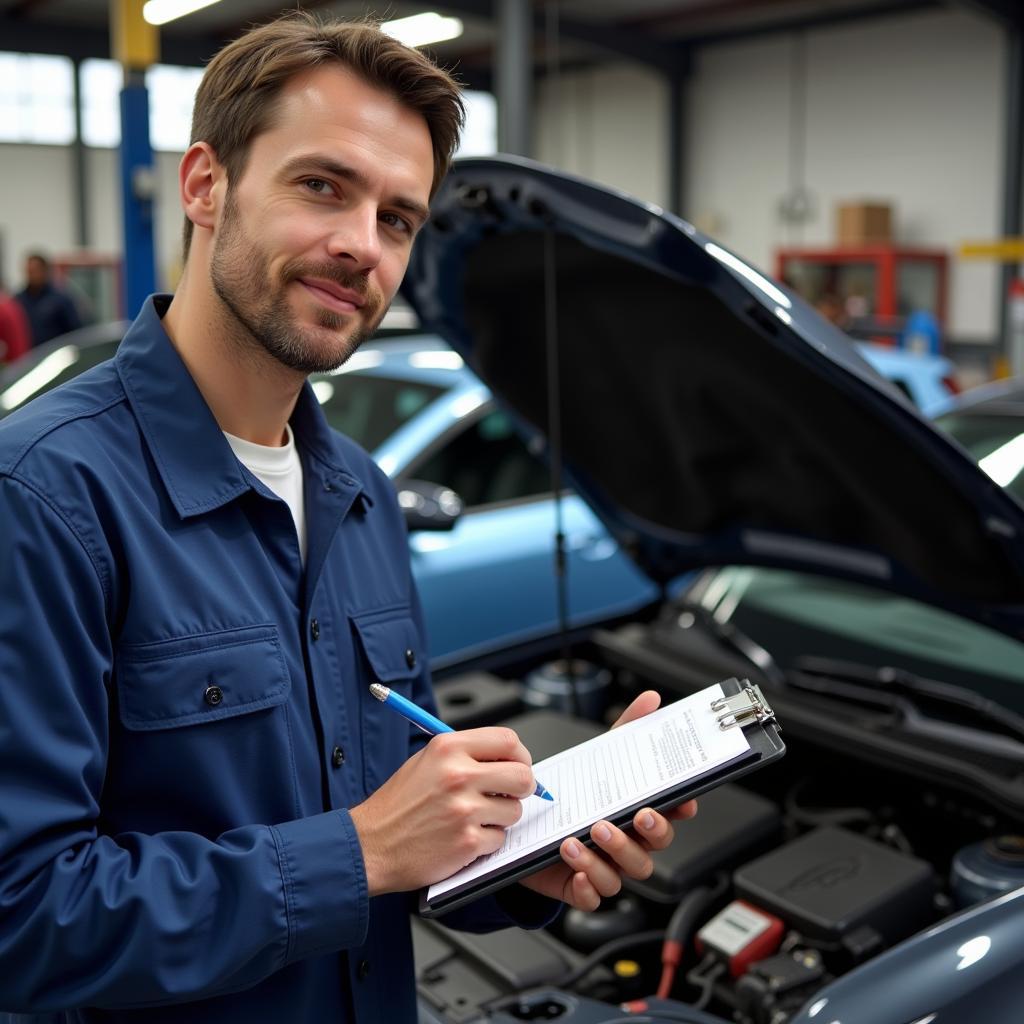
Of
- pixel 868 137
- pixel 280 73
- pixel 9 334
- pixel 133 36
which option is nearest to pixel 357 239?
pixel 280 73

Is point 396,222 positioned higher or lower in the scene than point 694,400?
higher

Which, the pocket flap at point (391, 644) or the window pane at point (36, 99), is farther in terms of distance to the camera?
the window pane at point (36, 99)

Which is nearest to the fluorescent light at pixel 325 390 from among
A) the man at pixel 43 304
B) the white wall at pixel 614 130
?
the man at pixel 43 304

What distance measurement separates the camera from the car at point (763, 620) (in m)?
1.48

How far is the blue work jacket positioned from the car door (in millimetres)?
2116

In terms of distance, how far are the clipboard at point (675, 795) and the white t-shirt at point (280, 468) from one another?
1.23 ft

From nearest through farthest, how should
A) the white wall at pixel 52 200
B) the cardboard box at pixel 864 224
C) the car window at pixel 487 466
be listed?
the car window at pixel 487 466
the cardboard box at pixel 864 224
the white wall at pixel 52 200

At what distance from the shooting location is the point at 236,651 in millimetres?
1044

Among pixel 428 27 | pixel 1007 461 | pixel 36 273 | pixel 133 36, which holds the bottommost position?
pixel 1007 461

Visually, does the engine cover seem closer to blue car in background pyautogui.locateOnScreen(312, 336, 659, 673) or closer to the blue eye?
the blue eye

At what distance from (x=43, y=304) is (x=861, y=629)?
27.3 ft

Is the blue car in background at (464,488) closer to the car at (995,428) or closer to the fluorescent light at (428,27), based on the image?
the car at (995,428)

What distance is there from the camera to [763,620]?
2.34 m

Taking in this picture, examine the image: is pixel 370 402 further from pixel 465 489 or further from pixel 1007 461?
pixel 1007 461
